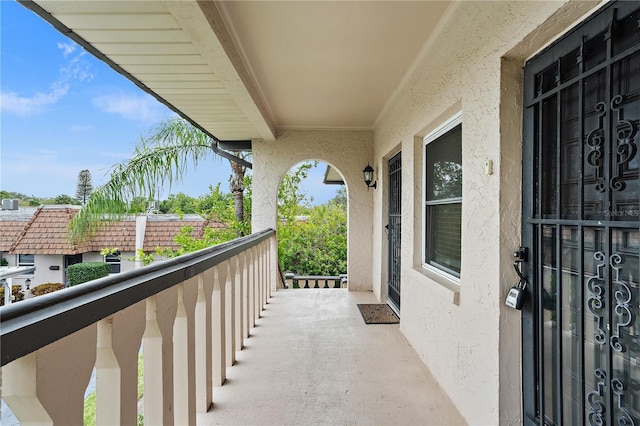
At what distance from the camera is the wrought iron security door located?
1070 millimetres

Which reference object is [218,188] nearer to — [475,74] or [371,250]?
[371,250]

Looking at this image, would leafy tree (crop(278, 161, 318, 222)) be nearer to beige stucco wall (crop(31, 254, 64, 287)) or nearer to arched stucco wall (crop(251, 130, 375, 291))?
arched stucco wall (crop(251, 130, 375, 291))

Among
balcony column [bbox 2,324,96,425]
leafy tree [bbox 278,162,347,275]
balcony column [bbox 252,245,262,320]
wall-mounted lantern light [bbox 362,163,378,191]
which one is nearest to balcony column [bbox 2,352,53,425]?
balcony column [bbox 2,324,96,425]

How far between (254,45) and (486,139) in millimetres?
2011

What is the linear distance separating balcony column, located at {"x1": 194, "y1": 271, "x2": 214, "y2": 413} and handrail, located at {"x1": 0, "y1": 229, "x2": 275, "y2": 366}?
0.60m

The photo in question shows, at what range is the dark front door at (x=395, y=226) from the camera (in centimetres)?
401

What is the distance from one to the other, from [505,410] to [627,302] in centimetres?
88

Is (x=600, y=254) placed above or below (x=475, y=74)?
below

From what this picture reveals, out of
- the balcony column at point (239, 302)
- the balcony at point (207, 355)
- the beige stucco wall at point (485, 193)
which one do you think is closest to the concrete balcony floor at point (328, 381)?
the balcony at point (207, 355)

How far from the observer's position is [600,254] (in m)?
1.16

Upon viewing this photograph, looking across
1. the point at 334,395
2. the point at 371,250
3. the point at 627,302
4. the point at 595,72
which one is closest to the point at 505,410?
the point at 627,302

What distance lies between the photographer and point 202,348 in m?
1.90

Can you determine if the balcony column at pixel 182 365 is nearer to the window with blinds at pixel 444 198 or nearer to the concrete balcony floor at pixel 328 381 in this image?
the concrete balcony floor at pixel 328 381

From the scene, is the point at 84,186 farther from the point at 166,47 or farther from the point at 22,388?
the point at 22,388
